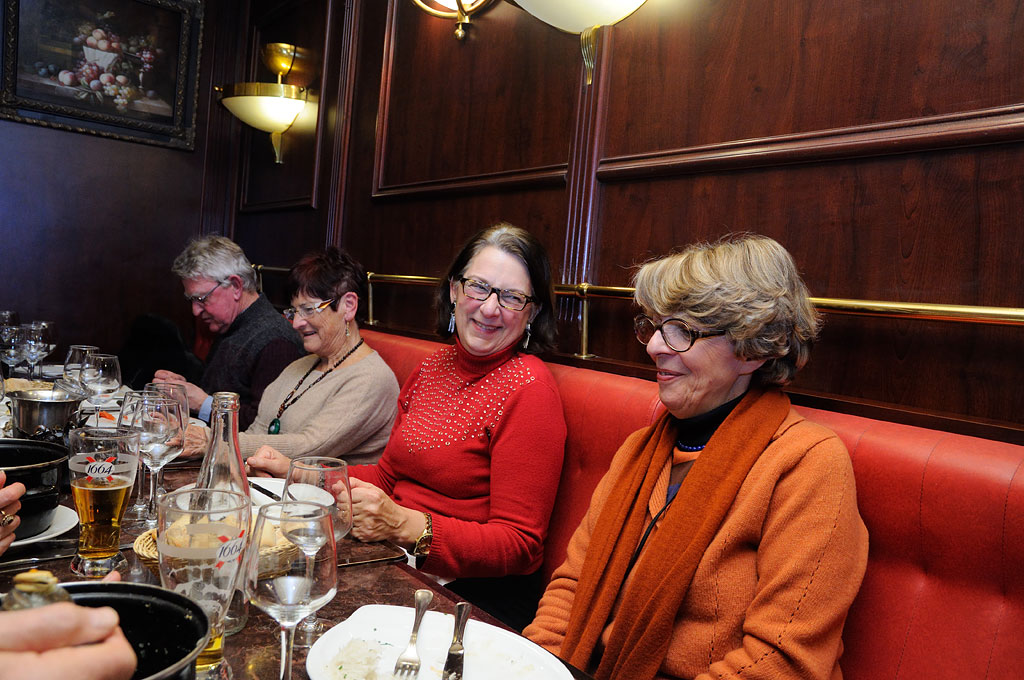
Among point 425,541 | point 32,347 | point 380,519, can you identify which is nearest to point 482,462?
point 425,541

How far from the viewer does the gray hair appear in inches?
131

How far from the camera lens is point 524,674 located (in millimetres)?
893

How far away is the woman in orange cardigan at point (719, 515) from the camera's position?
1168 mm

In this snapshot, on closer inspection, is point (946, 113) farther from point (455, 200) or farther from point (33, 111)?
point (33, 111)

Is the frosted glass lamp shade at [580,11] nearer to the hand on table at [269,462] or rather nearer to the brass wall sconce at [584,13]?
the brass wall sconce at [584,13]

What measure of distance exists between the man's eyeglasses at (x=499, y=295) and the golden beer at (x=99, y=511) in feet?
3.62

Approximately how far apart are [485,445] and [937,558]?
1012 mm

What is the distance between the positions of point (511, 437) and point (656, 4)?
135cm

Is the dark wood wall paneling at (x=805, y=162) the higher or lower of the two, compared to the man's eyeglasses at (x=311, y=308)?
higher

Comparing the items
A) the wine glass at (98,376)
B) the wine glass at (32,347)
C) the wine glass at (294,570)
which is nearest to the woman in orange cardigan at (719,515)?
the wine glass at (294,570)

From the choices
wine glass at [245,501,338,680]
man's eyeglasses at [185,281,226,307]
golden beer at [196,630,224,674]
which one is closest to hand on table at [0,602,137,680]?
wine glass at [245,501,338,680]

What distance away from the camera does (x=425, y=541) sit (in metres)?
1.63

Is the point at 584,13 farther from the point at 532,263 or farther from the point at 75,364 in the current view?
the point at 75,364

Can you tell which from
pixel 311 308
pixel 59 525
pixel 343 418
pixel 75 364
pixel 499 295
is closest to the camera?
pixel 59 525
